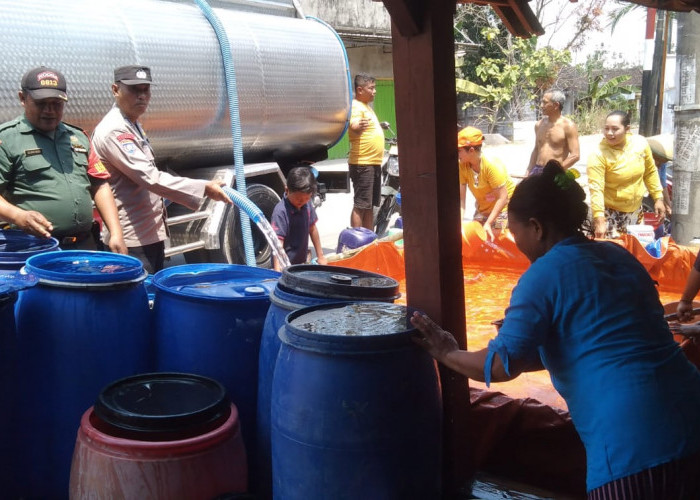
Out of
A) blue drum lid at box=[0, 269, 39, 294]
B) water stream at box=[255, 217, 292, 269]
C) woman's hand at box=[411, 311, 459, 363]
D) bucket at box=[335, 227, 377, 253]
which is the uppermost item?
blue drum lid at box=[0, 269, 39, 294]

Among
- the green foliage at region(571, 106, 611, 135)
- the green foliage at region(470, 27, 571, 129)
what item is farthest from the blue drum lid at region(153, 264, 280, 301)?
the green foliage at region(571, 106, 611, 135)

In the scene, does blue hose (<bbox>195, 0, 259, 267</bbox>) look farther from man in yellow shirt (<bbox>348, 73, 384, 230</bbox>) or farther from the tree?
the tree

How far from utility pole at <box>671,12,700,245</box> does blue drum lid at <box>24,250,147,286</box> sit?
5.85 metres

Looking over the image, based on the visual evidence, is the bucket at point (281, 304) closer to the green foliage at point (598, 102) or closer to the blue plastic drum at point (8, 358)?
the blue plastic drum at point (8, 358)

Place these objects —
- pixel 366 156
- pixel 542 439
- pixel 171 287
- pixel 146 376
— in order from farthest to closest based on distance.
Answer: pixel 366 156 < pixel 542 439 < pixel 171 287 < pixel 146 376

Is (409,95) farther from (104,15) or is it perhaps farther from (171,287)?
(104,15)

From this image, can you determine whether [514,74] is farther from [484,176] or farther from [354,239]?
[484,176]

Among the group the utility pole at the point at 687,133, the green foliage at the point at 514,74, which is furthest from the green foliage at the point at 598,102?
the utility pole at the point at 687,133

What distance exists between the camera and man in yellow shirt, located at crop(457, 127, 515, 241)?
677 cm

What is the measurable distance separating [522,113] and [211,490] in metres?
26.8

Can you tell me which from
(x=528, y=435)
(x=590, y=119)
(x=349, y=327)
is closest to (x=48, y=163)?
(x=349, y=327)

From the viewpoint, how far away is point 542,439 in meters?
3.28

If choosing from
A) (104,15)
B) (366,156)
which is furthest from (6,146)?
(366,156)

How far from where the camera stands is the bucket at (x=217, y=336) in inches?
114
